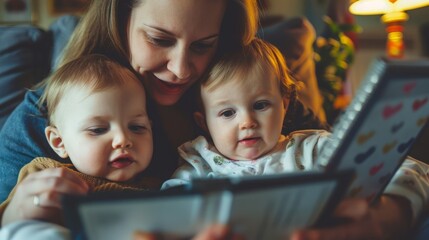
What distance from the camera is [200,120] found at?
43.5 inches

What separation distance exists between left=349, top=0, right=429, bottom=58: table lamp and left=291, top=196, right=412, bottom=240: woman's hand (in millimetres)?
2047

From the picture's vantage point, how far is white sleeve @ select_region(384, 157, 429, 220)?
2.73 feet

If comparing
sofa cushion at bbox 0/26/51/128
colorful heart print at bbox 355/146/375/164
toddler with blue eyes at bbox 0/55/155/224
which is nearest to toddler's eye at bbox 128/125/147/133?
toddler with blue eyes at bbox 0/55/155/224

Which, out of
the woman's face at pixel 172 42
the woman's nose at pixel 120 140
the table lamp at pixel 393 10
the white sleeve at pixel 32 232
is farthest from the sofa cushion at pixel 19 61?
the table lamp at pixel 393 10

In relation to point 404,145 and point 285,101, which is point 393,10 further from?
point 404,145

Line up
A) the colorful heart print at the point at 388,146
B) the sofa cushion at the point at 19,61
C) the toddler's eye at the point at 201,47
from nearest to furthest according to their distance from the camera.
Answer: the colorful heart print at the point at 388,146 → the toddler's eye at the point at 201,47 → the sofa cushion at the point at 19,61

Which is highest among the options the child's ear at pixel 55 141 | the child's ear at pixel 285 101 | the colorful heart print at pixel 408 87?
the colorful heart print at pixel 408 87

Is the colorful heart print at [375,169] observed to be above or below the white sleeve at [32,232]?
above

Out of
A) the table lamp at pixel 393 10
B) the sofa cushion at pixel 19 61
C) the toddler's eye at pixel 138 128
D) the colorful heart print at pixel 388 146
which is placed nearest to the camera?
the colorful heart print at pixel 388 146

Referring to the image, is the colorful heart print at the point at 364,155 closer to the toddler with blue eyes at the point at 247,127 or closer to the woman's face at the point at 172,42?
the toddler with blue eyes at the point at 247,127

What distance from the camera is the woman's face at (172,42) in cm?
100

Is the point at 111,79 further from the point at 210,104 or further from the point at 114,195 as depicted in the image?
the point at 114,195

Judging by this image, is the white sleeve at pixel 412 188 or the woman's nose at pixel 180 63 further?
the woman's nose at pixel 180 63

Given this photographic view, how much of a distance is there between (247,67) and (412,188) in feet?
1.40
